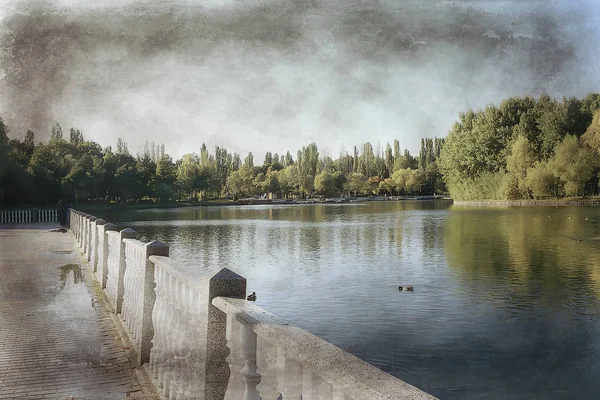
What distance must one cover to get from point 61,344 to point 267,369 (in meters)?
3.40

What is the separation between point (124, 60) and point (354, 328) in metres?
30.4

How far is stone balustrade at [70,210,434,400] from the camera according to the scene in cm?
139

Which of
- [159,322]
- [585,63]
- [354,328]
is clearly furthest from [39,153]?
[585,63]

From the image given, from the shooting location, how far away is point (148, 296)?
3877mm

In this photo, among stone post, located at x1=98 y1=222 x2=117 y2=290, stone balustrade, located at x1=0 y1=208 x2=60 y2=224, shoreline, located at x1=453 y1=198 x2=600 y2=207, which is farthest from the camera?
shoreline, located at x1=453 y1=198 x2=600 y2=207

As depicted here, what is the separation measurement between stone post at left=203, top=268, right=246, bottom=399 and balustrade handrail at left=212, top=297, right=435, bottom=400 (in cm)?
40

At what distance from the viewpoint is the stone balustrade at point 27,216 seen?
985 inches

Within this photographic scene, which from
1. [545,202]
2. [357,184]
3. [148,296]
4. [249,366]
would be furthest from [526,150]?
[249,366]

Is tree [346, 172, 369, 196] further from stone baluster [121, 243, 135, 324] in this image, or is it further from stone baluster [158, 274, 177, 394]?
stone baluster [158, 274, 177, 394]

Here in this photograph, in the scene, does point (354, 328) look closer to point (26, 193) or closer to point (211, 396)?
point (211, 396)

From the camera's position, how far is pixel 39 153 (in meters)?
49.6

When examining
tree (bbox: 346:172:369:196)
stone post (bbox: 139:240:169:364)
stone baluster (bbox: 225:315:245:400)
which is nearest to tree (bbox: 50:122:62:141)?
stone post (bbox: 139:240:169:364)

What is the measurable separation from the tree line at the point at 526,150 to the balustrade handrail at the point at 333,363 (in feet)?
196

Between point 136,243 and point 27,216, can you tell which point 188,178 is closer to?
point 27,216
